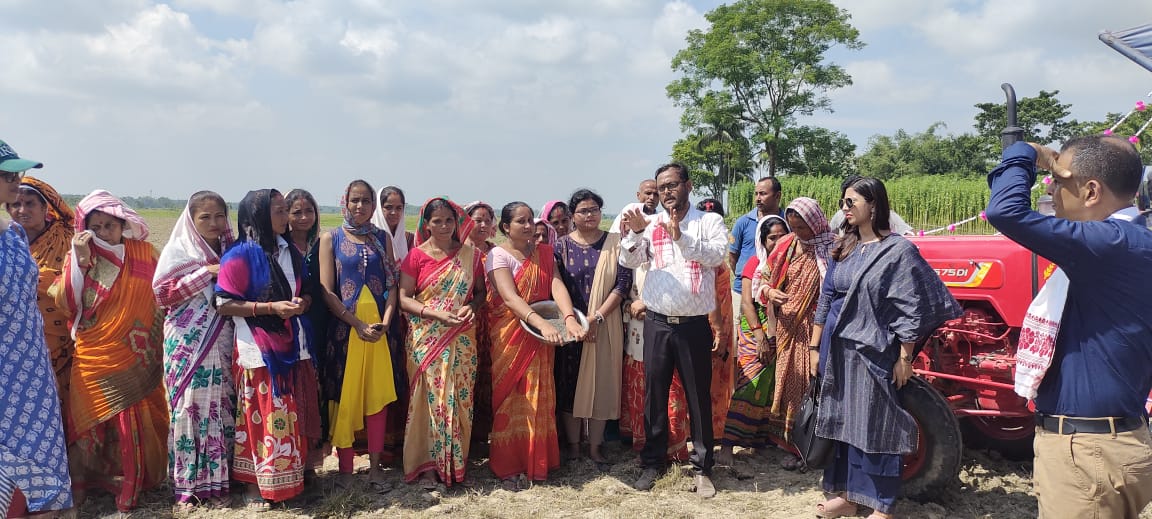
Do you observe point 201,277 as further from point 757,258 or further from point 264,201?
point 757,258

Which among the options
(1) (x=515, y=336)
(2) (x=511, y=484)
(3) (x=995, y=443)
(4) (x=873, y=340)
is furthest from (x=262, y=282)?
(3) (x=995, y=443)

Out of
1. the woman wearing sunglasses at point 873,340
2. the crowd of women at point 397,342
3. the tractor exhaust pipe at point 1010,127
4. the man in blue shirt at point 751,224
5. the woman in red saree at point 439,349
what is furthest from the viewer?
the man in blue shirt at point 751,224

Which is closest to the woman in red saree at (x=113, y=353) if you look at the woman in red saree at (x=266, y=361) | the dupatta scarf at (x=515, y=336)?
the woman in red saree at (x=266, y=361)

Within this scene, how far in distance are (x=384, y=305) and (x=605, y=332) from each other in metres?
1.45

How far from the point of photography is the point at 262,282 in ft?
12.2

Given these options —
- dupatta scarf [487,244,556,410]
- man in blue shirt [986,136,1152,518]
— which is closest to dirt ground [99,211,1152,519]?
dupatta scarf [487,244,556,410]

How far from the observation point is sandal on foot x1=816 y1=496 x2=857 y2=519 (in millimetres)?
3643

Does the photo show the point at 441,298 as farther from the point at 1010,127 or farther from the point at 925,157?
the point at 925,157

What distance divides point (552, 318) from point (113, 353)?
2535mm

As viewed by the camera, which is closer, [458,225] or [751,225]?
[458,225]

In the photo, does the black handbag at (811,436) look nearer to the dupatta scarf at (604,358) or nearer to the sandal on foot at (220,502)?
the dupatta scarf at (604,358)

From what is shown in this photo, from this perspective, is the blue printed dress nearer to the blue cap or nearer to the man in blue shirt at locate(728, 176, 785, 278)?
the blue cap

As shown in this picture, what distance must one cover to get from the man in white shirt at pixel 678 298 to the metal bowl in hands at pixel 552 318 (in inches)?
16.1

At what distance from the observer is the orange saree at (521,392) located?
165 inches
